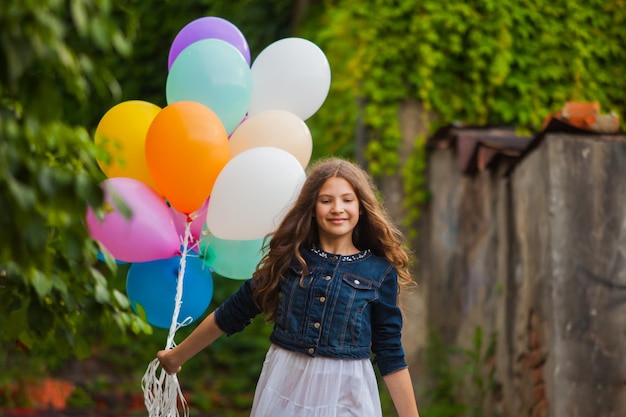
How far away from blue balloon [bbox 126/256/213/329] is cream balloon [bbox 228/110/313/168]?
1.49ft

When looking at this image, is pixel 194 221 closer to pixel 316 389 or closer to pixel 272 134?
pixel 272 134

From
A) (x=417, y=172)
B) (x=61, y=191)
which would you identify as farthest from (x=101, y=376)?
(x=61, y=191)

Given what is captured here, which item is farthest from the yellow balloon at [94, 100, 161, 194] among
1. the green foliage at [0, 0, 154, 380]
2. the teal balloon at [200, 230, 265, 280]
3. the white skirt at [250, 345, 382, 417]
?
the green foliage at [0, 0, 154, 380]

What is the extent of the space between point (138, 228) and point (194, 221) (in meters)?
0.31

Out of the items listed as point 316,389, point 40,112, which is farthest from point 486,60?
point 40,112

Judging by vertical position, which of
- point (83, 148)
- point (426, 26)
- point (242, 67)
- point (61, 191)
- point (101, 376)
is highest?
point (426, 26)

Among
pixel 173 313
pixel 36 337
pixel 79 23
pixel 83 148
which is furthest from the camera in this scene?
pixel 173 313

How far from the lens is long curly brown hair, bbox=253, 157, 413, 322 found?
9.22 ft

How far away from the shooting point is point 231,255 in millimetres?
3275

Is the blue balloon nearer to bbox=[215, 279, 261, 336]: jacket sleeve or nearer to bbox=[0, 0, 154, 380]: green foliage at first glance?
bbox=[215, 279, 261, 336]: jacket sleeve

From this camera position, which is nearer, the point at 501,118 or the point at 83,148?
the point at 83,148

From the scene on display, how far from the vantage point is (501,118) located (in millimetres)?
6652

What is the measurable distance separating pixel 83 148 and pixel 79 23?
2.42 feet

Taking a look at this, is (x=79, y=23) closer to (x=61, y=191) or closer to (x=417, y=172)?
(x=61, y=191)
